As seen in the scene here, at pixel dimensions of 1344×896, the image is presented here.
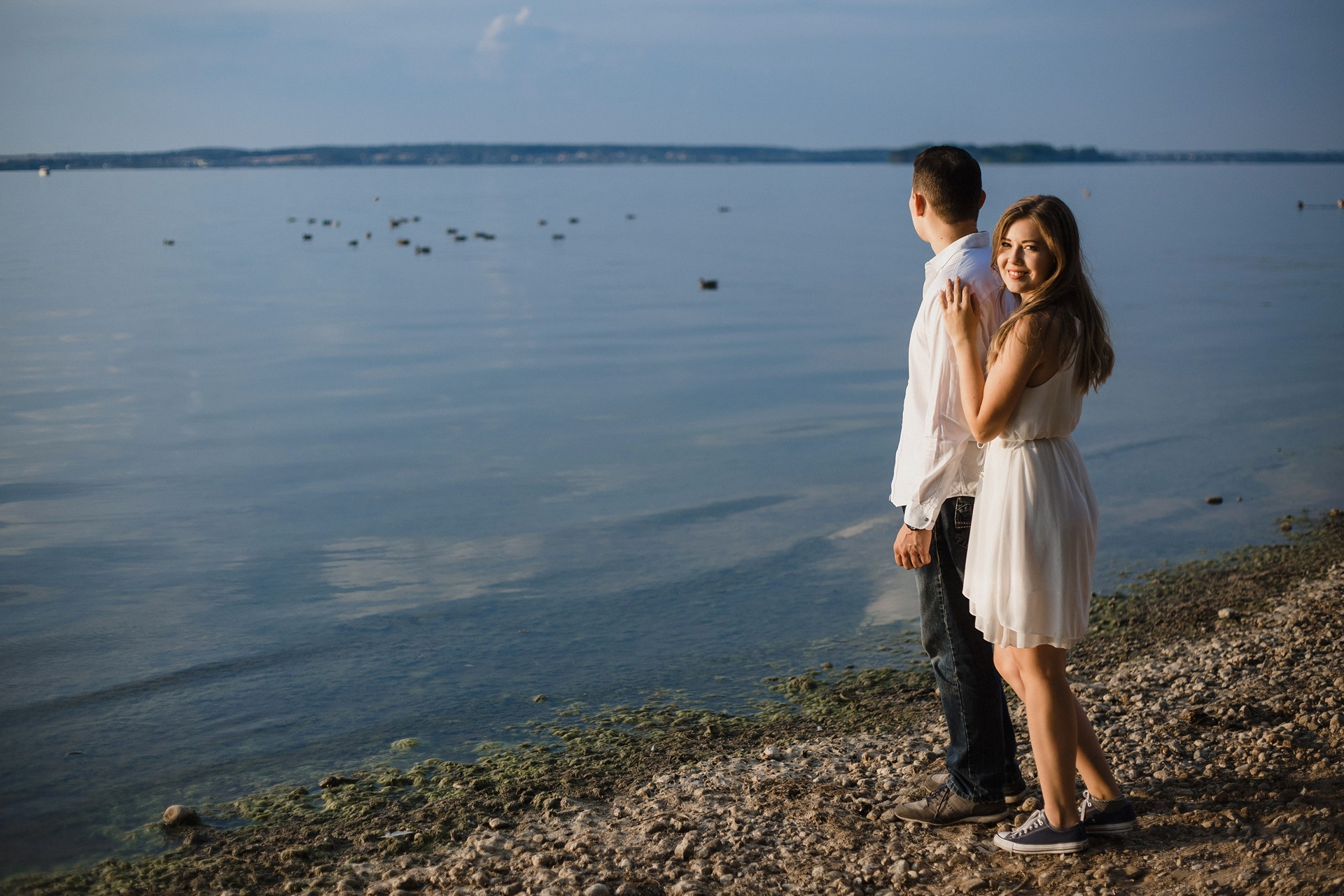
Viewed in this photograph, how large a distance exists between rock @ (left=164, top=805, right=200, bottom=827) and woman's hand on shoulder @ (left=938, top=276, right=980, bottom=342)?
415 cm

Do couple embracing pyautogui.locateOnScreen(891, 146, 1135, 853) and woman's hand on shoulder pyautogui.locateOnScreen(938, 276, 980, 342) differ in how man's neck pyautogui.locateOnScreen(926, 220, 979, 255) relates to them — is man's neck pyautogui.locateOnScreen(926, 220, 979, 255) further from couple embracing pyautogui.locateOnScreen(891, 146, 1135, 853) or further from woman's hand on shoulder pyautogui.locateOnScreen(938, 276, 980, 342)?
woman's hand on shoulder pyautogui.locateOnScreen(938, 276, 980, 342)

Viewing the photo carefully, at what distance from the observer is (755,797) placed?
5.35 metres

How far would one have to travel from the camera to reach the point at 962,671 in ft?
15.0

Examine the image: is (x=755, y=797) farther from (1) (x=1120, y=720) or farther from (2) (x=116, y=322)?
(2) (x=116, y=322)

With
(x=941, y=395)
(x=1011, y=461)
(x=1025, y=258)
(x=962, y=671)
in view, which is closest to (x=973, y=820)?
(x=962, y=671)

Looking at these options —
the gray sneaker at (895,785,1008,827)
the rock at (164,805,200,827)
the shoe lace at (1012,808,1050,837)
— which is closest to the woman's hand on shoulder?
the shoe lace at (1012,808,1050,837)

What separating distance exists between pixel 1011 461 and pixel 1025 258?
69 cm

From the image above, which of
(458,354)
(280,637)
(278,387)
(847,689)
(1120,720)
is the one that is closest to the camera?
(1120,720)

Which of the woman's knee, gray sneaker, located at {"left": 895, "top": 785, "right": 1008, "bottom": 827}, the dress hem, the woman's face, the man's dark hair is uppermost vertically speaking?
the man's dark hair

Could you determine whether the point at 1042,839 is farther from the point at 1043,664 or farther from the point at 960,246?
the point at 960,246

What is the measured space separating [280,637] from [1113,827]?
5.71 meters

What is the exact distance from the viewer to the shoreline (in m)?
4.48

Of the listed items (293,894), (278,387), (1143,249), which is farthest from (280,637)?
(1143,249)

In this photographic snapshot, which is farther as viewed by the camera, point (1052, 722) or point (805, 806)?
point (805, 806)
